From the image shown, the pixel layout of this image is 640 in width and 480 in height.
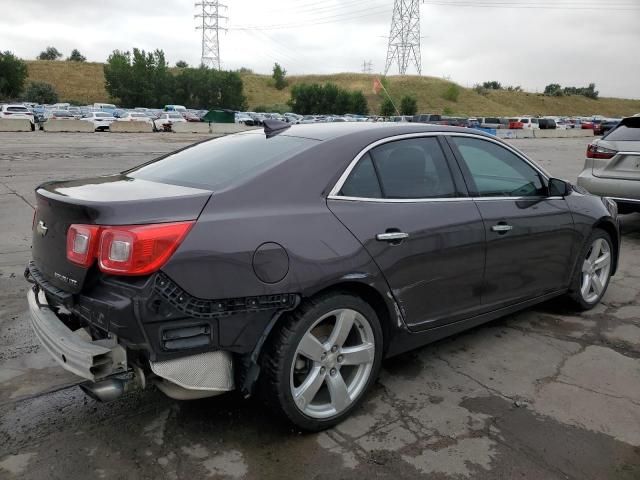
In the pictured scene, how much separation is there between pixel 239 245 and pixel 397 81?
378 feet

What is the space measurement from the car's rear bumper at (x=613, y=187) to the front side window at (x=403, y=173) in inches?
182

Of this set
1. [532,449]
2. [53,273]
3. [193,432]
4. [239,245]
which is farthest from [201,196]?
[532,449]

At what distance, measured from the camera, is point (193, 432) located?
291 centimetres

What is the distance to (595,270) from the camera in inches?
191

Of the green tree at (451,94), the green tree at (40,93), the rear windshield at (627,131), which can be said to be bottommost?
the green tree at (40,93)

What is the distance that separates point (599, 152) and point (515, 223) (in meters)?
4.59

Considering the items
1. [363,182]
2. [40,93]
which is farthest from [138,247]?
[40,93]

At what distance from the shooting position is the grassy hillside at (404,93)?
315 feet

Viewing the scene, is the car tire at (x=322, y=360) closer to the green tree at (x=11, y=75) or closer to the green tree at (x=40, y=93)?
the green tree at (x=11, y=75)

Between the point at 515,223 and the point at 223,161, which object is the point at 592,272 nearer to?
the point at 515,223

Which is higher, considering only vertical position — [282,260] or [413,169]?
[413,169]

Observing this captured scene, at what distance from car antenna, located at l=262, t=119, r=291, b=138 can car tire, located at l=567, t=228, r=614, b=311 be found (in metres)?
2.64

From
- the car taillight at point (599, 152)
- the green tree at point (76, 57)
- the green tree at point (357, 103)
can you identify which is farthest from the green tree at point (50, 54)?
the car taillight at point (599, 152)

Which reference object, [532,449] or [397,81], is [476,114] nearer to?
[397,81]
